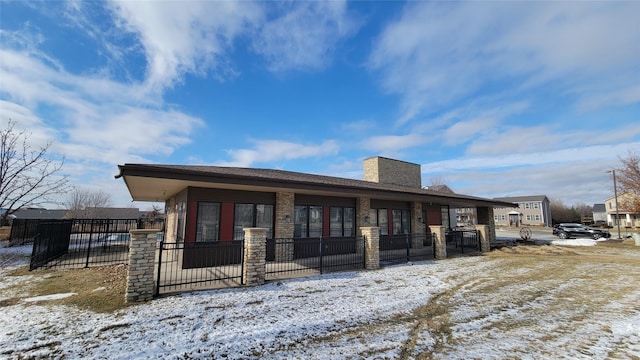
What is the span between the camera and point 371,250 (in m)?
10.6

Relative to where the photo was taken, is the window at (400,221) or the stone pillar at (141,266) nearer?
the stone pillar at (141,266)

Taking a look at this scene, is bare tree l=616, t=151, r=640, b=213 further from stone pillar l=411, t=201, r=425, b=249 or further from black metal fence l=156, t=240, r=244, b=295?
black metal fence l=156, t=240, r=244, b=295

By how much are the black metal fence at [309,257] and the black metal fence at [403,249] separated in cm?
145

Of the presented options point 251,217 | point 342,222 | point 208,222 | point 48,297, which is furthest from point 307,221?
point 48,297

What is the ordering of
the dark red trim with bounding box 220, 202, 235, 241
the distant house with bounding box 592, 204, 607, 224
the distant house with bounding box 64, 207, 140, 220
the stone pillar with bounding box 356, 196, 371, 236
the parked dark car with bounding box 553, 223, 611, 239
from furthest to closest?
the distant house with bounding box 592, 204, 607, 224 → the distant house with bounding box 64, 207, 140, 220 → the parked dark car with bounding box 553, 223, 611, 239 → the stone pillar with bounding box 356, 196, 371, 236 → the dark red trim with bounding box 220, 202, 235, 241

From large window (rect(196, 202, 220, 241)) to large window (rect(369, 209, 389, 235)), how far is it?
8.19 metres

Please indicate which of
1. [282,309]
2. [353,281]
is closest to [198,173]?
[282,309]

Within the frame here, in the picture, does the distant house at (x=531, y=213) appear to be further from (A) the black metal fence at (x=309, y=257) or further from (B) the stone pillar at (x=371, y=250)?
(B) the stone pillar at (x=371, y=250)

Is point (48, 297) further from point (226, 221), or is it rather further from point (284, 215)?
point (284, 215)

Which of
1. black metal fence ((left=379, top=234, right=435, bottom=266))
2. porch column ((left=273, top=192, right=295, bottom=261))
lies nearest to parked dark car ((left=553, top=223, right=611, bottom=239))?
black metal fence ((left=379, top=234, right=435, bottom=266))

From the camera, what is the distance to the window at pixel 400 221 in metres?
16.8

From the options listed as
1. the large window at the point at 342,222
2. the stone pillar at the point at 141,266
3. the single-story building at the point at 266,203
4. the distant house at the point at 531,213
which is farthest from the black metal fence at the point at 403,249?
the distant house at the point at 531,213

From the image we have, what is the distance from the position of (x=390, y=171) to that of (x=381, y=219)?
7.00 metres

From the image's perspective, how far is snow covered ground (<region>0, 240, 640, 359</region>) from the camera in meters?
4.37
